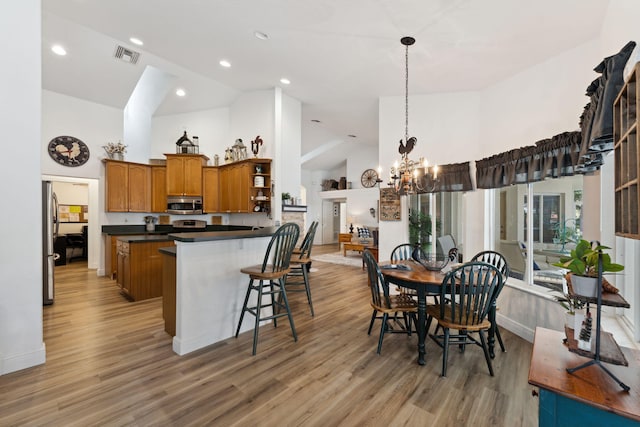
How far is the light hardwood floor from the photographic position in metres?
1.83

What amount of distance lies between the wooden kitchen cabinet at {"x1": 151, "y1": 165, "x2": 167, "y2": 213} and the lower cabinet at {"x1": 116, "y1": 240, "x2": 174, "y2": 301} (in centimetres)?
164

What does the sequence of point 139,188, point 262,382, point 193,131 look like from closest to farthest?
point 262,382 < point 139,188 < point 193,131

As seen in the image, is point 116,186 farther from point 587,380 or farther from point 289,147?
point 587,380

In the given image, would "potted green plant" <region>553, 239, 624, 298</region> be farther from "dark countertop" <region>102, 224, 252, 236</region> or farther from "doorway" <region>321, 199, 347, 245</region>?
"doorway" <region>321, 199, 347, 245</region>

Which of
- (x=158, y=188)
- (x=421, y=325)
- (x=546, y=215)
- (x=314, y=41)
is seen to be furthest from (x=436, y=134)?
(x=158, y=188)

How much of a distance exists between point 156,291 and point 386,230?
3.86 m

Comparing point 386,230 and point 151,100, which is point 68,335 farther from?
point 151,100

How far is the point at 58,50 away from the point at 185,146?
7.45 feet

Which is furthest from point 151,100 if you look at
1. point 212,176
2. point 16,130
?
point 16,130

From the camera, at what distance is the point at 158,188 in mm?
5891

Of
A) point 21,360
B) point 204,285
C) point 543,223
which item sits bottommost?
point 21,360

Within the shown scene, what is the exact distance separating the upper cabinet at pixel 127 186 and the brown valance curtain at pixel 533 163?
6.21 m

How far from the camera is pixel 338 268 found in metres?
6.93

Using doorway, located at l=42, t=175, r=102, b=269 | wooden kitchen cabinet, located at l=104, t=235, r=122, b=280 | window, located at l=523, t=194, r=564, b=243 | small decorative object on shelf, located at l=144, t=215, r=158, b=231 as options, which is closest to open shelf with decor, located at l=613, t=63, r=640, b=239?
window, located at l=523, t=194, r=564, b=243
